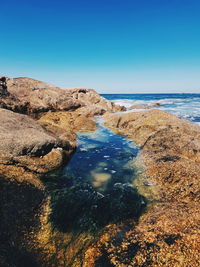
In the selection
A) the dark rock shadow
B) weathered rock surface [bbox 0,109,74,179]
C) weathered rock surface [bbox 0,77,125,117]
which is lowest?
A: the dark rock shadow

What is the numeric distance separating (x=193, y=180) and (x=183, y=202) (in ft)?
3.53

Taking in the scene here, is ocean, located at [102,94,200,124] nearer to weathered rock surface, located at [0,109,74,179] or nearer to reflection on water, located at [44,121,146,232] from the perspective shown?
reflection on water, located at [44,121,146,232]

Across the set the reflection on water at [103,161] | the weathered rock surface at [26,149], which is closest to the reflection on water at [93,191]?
the reflection on water at [103,161]

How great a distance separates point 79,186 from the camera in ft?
18.2

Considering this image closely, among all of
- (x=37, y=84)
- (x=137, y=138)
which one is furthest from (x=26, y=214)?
(x=37, y=84)

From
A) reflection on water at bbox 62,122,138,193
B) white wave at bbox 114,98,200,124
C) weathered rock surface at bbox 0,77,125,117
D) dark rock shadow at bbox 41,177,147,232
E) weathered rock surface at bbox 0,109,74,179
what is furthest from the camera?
white wave at bbox 114,98,200,124

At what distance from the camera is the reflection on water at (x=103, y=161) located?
6.38 metres

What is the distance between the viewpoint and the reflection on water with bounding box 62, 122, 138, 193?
20.9 ft

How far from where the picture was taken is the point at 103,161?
26.1 feet

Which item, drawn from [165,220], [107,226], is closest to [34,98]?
[107,226]

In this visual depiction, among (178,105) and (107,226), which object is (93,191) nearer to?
(107,226)

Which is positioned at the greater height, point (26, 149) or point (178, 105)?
point (178, 105)

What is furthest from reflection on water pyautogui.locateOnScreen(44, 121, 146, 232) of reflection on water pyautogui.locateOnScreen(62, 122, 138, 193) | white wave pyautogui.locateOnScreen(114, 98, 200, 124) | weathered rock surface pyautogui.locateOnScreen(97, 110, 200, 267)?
white wave pyautogui.locateOnScreen(114, 98, 200, 124)

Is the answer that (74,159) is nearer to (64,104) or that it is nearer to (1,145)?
(1,145)
